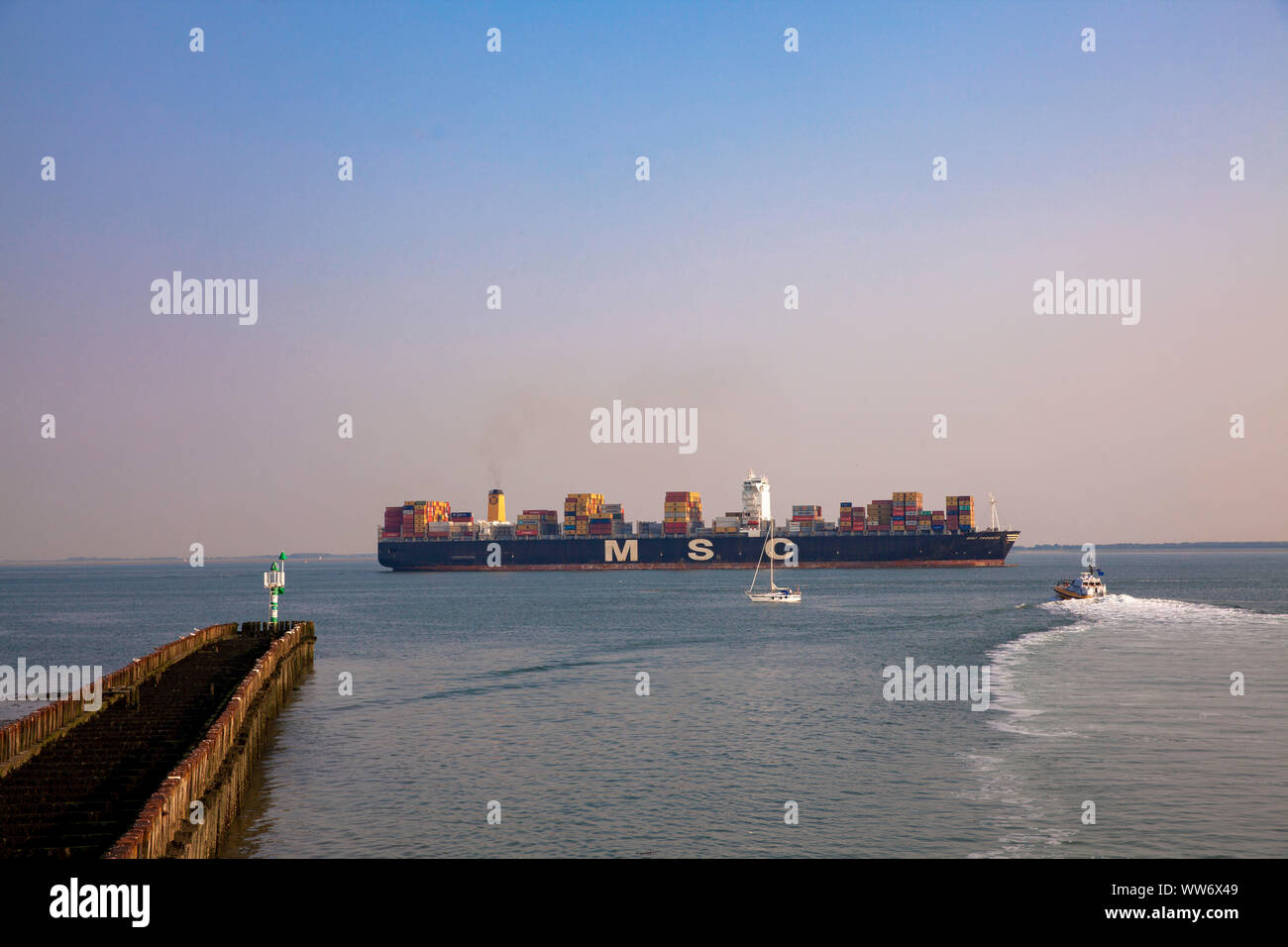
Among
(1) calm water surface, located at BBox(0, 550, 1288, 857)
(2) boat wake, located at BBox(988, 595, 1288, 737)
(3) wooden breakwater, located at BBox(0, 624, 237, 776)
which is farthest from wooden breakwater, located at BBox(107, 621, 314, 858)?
(2) boat wake, located at BBox(988, 595, 1288, 737)

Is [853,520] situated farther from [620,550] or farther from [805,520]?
[620,550]

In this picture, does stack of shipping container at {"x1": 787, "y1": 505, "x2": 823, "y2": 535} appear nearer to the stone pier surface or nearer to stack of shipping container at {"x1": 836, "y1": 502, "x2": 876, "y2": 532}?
stack of shipping container at {"x1": 836, "y1": 502, "x2": 876, "y2": 532}

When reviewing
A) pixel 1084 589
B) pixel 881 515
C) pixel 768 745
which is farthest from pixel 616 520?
pixel 768 745

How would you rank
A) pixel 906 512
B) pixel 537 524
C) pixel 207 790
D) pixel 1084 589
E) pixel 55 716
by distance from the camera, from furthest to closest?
pixel 537 524, pixel 906 512, pixel 1084 589, pixel 55 716, pixel 207 790

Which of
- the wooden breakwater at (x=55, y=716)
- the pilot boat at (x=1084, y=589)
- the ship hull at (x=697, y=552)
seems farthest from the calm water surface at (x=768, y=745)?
the ship hull at (x=697, y=552)

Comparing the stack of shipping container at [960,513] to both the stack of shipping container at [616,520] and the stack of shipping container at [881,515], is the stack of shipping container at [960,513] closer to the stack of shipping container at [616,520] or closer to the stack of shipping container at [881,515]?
the stack of shipping container at [881,515]
